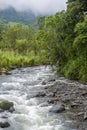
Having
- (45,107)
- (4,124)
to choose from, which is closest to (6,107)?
(45,107)

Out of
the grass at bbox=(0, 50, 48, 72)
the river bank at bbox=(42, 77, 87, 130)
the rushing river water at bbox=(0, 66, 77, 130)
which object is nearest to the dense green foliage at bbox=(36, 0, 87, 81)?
the river bank at bbox=(42, 77, 87, 130)

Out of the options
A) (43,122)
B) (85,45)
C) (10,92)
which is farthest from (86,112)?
(85,45)

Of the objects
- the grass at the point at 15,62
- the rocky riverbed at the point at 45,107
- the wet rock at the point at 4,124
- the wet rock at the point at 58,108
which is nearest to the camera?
the wet rock at the point at 4,124

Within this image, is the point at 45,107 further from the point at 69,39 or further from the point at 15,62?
the point at 15,62

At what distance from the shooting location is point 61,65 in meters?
45.4

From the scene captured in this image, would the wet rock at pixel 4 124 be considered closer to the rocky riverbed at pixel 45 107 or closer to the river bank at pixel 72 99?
the rocky riverbed at pixel 45 107

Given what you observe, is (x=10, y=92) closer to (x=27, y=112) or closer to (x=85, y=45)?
(x=27, y=112)

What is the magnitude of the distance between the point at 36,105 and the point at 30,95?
411 cm

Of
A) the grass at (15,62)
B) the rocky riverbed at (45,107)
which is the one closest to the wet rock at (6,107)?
the rocky riverbed at (45,107)

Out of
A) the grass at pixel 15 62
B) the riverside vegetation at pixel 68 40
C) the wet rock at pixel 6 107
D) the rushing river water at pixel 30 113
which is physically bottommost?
the rushing river water at pixel 30 113

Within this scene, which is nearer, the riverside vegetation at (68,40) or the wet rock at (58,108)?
the wet rock at (58,108)

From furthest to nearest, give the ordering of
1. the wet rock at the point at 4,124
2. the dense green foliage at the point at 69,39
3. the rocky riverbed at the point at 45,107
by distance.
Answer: the dense green foliage at the point at 69,39 → the rocky riverbed at the point at 45,107 → the wet rock at the point at 4,124

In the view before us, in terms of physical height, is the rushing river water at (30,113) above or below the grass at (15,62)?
below

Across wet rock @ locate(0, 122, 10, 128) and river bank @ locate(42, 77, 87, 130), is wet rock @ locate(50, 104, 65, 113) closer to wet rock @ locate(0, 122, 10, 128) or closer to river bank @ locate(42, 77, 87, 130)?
river bank @ locate(42, 77, 87, 130)
